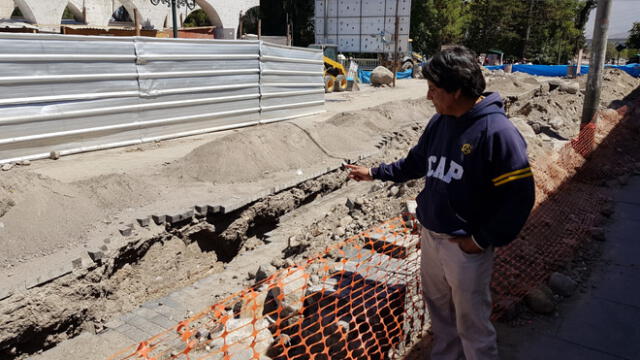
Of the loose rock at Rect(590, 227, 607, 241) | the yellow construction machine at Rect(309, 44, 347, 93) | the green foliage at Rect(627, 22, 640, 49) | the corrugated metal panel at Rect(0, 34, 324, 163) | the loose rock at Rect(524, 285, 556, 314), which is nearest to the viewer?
the loose rock at Rect(524, 285, 556, 314)

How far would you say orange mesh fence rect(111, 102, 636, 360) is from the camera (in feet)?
10.8

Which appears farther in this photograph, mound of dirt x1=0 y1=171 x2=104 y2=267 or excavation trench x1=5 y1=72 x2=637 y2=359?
mound of dirt x1=0 y1=171 x2=104 y2=267

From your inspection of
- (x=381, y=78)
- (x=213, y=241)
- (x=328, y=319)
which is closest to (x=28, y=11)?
(x=381, y=78)

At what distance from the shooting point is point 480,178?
2350mm

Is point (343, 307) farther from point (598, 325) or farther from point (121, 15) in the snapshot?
point (121, 15)

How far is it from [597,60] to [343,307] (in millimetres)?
8663

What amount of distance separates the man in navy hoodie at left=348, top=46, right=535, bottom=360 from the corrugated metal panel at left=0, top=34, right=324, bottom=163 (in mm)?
7230

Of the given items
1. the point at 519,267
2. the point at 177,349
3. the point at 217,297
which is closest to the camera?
the point at 177,349

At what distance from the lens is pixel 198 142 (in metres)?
9.80

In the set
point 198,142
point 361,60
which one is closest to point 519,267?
point 198,142

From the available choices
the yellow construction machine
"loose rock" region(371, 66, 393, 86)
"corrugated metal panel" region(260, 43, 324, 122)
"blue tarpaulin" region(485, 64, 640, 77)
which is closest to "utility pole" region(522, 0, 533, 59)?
"blue tarpaulin" region(485, 64, 640, 77)

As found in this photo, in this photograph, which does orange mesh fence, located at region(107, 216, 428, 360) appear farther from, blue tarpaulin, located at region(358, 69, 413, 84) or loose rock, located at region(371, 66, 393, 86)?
blue tarpaulin, located at region(358, 69, 413, 84)

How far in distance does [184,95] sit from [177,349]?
6.94 metres

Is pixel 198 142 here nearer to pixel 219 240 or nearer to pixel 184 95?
pixel 184 95
